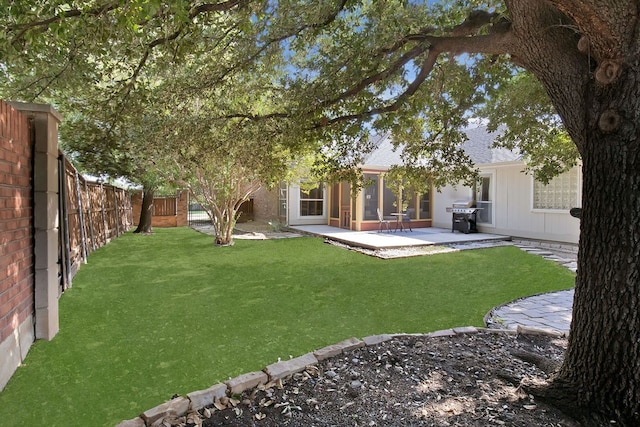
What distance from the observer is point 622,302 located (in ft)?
7.31

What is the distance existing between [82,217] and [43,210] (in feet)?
16.8

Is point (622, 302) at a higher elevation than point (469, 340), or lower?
higher

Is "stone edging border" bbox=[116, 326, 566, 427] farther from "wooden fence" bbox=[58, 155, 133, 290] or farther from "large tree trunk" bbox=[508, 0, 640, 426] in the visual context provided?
"wooden fence" bbox=[58, 155, 133, 290]

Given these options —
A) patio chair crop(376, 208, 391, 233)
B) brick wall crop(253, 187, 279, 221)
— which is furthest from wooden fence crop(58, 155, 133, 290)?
patio chair crop(376, 208, 391, 233)

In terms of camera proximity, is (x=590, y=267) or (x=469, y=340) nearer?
(x=590, y=267)

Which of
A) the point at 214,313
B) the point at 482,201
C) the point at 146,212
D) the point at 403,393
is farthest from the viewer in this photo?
the point at 146,212

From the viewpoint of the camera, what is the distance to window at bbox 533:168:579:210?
36.1ft

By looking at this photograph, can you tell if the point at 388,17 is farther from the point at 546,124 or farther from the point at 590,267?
the point at 546,124

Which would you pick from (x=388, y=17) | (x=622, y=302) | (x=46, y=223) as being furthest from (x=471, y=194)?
(x=46, y=223)

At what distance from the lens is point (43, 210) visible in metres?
3.78

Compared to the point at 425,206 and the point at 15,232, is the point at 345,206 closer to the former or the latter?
the point at 425,206

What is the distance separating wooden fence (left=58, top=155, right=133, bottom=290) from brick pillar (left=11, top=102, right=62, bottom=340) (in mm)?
1958

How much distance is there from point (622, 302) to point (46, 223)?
4.99 metres

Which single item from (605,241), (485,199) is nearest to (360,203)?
(485,199)
